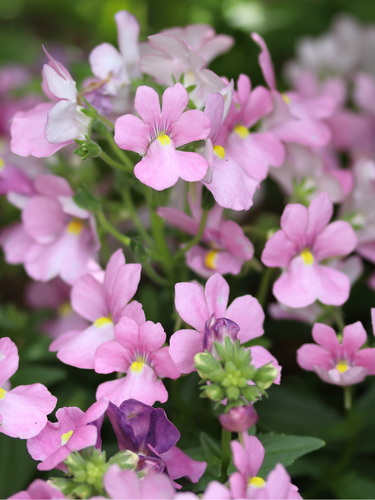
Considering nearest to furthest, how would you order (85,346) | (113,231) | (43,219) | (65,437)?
(65,437), (85,346), (113,231), (43,219)

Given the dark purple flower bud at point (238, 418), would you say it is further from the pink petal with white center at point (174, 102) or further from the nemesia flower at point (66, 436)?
the pink petal with white center at point (174, 102)

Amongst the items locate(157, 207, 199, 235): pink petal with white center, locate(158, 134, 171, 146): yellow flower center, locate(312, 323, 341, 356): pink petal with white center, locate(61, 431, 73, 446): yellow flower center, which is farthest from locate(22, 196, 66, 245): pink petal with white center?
locate(312, 323, 341, 356): pink petal with white center

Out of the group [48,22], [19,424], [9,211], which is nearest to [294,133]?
[19,424]

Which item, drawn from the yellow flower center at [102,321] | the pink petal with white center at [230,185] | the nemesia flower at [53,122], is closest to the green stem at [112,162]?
the nemesia flower at [53,122]

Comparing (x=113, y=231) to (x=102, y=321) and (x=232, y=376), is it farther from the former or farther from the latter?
(x=232, y=376)

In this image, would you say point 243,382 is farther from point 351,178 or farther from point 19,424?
point 351,178

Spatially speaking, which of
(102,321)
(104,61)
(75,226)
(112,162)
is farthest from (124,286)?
(104,61)

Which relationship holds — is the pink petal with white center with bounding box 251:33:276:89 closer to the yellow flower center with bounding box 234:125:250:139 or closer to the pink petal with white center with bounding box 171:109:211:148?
the yellow flower center with bounding box 234:125:250:139

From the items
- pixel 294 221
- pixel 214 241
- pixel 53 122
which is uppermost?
pixel 53 122
